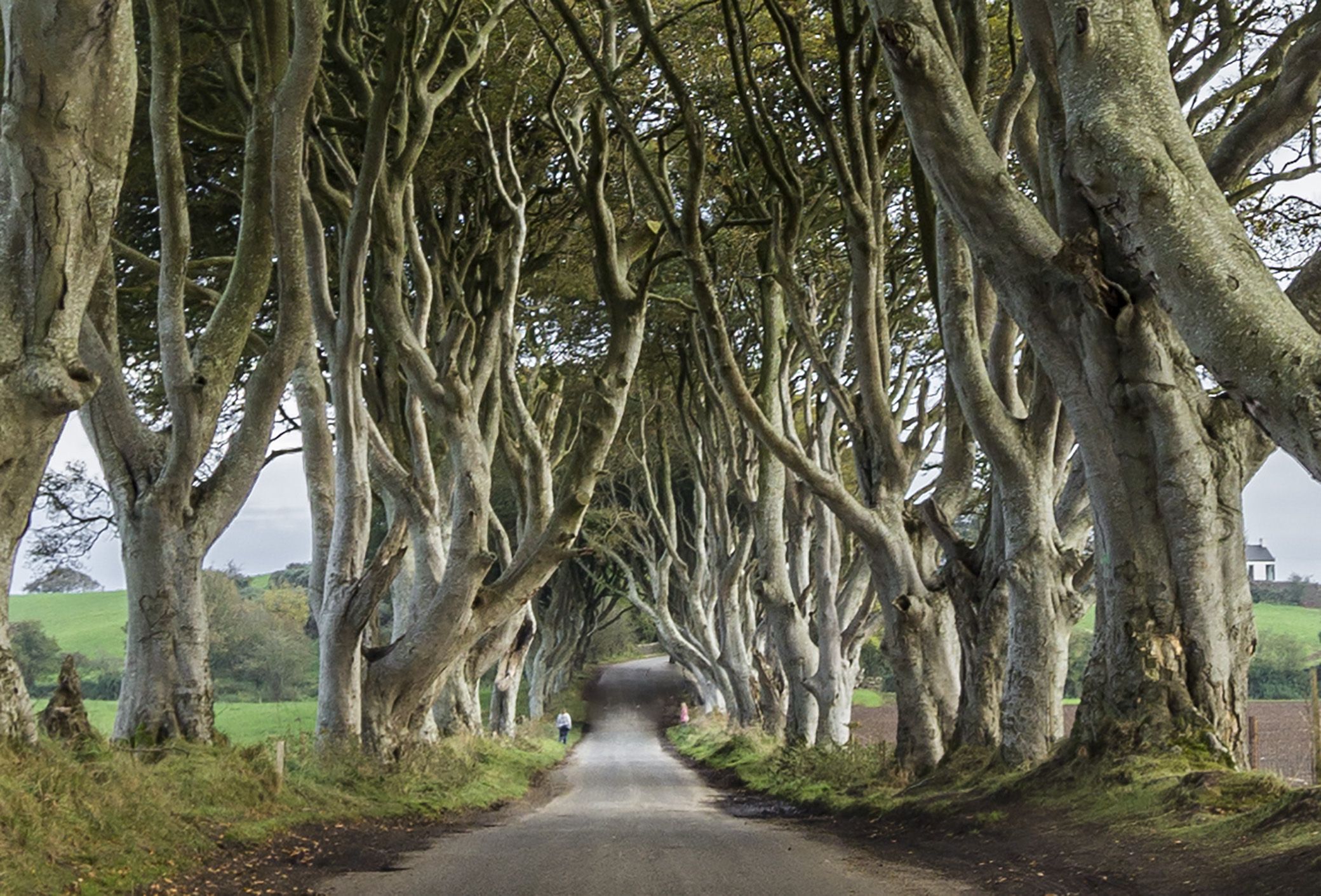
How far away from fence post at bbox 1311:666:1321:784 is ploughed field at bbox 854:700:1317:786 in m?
0.17

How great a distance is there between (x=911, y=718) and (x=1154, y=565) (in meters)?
6.22

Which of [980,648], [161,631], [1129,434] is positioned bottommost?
[980,648]

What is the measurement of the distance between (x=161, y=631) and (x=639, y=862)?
4.83 m

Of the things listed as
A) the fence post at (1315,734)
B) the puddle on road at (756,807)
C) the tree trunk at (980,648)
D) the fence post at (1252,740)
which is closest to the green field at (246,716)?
the puddle on road at (756,807)

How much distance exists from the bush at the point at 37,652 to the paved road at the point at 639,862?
133 feet

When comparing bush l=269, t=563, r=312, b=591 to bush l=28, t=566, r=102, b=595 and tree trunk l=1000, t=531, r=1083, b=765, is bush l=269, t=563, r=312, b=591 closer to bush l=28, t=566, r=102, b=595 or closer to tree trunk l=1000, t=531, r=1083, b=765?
bush l=28, t=566, r=102, b=595

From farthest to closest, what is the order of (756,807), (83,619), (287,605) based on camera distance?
1. (83,619)
2. (287,605)
3. (756,807)

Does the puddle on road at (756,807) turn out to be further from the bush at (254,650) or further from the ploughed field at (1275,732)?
the bush at (254,650)

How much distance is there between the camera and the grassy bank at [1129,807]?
740 cm

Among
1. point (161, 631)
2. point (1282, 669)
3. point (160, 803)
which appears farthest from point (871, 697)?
point (160, 803)

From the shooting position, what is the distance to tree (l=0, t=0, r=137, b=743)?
8.16m

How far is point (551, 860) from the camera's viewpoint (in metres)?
10.1

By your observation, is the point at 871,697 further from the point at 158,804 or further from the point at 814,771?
the point at 158,804

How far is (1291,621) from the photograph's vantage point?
218 feet
